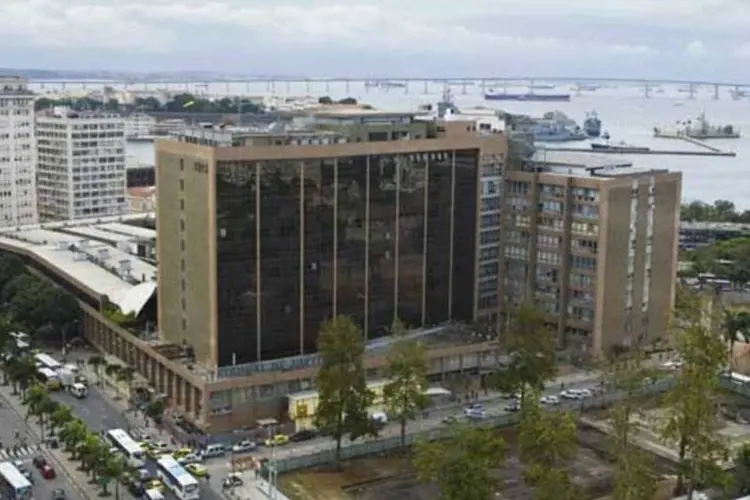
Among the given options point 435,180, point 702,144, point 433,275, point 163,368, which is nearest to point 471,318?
point 433,275

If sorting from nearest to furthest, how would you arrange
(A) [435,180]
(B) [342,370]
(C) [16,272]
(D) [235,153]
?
(B) [342,370]
(D) [235,153]
(A) [435,180]
(C) [16,272]

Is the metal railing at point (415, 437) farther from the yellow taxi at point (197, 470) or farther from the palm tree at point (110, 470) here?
the palm tree at point (110, 470)

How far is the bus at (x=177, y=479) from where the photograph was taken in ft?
59.7

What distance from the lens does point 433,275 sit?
27.1 metres

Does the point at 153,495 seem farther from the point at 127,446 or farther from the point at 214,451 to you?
the point at 214,451

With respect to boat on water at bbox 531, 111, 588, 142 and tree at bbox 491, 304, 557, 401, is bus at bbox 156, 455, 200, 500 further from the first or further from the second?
boat on water at bbox 531, 111, 588, 142

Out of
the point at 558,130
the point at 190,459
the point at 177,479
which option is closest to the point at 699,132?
the point at 558,130

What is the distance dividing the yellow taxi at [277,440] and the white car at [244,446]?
31 cm

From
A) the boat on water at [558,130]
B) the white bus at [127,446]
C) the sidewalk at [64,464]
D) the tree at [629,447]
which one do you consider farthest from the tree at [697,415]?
the boat on water at [558,130]

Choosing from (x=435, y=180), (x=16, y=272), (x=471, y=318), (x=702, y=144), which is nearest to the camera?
(x=435, y=180)

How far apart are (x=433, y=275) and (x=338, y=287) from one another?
→ 3.40 meters

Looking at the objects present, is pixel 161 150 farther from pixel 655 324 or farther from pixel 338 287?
pixel 655 324

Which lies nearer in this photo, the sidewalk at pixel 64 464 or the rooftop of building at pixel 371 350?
the sidewalk at pixel 64 464

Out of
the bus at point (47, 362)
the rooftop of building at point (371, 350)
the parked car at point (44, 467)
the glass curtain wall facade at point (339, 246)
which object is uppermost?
the glass curtain wall facade at point (339, 246)
